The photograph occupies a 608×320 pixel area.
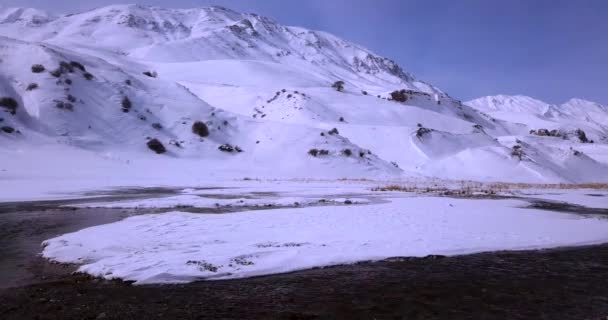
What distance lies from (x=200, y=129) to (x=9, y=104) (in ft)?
53.4

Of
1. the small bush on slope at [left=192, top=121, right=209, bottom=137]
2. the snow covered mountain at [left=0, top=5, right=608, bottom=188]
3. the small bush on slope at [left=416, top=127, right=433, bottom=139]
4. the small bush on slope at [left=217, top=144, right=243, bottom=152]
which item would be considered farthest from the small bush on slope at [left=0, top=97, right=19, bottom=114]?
the small bush on slope at [left=416, top=127, right=433, bottom=139]

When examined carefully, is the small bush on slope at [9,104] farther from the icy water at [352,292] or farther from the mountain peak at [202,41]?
the mountain peak at [202,41]

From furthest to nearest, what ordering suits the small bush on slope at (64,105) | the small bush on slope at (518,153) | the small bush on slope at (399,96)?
A: the small bush on slope at (399,96) < the small bush on slope at (518,153) < the small bush on slope at (64,105)

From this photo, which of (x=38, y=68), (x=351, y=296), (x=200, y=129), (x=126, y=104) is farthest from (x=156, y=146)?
(x=351, y=296)

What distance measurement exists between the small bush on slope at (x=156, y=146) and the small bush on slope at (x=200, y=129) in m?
4.99

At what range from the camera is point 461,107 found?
329 ft

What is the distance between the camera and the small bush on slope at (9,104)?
36.2m

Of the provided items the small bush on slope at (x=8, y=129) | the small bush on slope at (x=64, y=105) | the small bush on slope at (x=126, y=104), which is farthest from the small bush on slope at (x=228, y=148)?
the small bush on slope at (x=8, y=129)

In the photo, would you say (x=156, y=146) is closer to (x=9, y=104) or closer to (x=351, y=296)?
(x=9, y=104)

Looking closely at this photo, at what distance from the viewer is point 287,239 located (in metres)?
11.4

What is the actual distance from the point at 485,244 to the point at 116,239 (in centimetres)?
947

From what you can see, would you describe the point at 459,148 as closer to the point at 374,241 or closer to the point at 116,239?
the point at 374,241

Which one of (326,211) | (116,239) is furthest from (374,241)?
(116,239)

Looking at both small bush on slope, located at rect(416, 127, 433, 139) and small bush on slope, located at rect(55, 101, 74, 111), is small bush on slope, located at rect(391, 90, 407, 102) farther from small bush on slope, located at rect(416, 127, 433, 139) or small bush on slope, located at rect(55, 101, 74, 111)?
small bush on slope, located at rect(55, 101, 74, 111)
